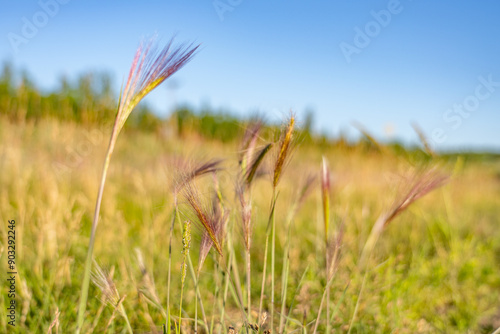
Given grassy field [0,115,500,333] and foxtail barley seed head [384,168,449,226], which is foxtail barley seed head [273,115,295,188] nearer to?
grassy field [0,115,500,333]

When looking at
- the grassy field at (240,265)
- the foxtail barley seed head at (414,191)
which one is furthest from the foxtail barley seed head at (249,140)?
the foxtail barley seed head at (414,191)

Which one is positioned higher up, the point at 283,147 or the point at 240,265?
the point at 283,147

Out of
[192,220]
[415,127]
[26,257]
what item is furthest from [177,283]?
[415,127]

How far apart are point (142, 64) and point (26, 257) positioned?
5.19ft

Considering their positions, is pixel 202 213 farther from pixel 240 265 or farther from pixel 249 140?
pixel 240 265

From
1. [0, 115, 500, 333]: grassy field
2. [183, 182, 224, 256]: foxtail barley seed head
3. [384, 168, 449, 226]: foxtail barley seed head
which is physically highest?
[384, 168, 449, 226]: foxtail barley seed head

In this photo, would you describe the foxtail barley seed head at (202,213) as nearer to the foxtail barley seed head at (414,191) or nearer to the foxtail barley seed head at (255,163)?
the foxtail barley seed head at (255,163)

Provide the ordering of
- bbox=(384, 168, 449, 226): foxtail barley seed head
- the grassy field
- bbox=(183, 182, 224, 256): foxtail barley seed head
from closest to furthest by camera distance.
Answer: bbox=(183, 182, 224, 256): foxtail barley seed head
bbox=(384, 168, 449, 226): foxtail barley seed head
the grassy field

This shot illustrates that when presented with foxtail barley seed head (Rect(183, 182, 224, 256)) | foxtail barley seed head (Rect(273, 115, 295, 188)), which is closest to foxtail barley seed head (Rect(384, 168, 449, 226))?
foxtail barley seed head (Rect(273, 115, 295, 188))

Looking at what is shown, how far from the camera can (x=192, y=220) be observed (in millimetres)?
793

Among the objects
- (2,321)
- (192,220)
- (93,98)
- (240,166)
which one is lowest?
(2,321)

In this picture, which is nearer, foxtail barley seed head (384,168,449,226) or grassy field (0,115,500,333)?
foxtail barley seed head (384,168,449,226)

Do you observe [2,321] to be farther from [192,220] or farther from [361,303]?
[361,303]

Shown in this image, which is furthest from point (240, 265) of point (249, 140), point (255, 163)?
point (255, 163)
